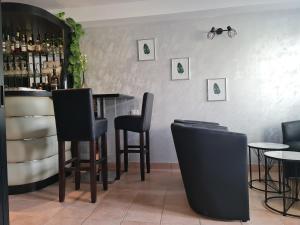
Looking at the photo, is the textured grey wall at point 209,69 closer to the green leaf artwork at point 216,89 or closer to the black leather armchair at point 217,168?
the green leaf artwork at point 216,89

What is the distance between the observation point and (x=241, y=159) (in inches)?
73.5

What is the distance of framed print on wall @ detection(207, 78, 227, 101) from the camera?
379cm

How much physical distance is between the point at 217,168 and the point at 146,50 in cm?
256

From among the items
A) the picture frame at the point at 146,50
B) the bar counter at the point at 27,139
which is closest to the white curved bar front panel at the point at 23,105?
the bar counter at the point at 27,139

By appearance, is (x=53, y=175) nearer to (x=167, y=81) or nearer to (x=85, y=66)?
(x=85, y=66)

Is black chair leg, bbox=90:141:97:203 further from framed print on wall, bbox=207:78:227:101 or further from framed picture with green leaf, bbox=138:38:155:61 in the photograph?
framed print on wall, bbox=207:78:227:101

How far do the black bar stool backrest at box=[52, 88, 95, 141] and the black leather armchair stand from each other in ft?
2.94

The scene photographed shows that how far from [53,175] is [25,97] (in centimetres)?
109

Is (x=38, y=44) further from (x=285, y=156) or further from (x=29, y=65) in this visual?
(x=285, y=156)

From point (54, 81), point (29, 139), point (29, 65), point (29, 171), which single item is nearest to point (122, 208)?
point (29, 171)

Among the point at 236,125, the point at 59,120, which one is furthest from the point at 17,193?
the point at 236,125

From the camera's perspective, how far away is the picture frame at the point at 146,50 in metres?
3.94

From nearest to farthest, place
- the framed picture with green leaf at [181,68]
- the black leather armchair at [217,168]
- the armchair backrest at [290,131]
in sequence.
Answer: the black leather armchair at [217,168] < the armchair backrest at [290,131] < the framed picture with green leaf at [181,68]

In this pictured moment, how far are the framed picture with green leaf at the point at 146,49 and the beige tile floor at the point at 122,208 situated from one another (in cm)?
198
